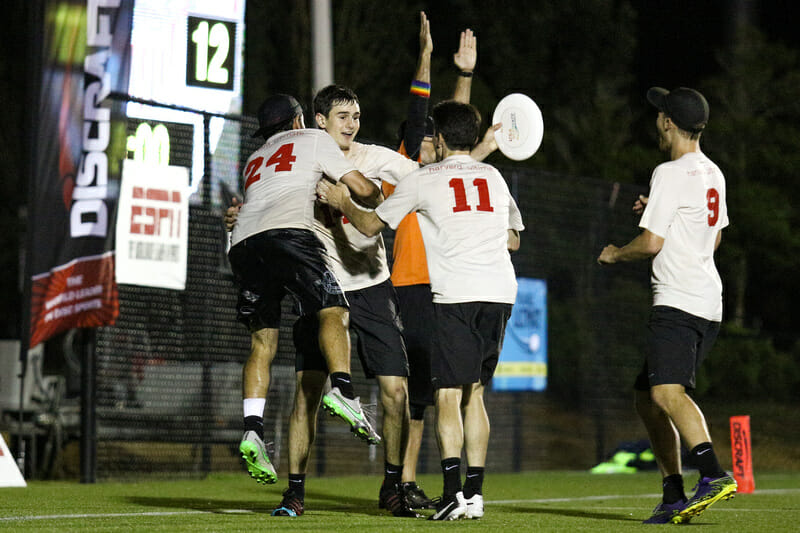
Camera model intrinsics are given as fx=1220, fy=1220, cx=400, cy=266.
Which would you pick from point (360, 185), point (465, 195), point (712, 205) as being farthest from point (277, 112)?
point (712, 205)

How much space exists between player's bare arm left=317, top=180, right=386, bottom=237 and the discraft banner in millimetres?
4074

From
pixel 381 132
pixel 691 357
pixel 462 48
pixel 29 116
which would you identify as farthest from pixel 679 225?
pixel 381 132

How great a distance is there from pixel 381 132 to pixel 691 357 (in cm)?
2238

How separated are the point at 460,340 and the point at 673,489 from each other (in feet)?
4.13

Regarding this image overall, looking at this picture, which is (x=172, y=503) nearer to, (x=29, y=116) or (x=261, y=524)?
(x=261, y=524)

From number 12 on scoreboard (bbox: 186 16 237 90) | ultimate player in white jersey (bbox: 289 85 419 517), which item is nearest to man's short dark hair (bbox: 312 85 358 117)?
ultimate player in white jersey (bbox: 289 85 419 517)

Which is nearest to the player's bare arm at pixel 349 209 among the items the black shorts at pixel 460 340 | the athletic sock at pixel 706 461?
the black shorts at pixel 460 340

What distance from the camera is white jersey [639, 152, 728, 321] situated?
18.9 feet

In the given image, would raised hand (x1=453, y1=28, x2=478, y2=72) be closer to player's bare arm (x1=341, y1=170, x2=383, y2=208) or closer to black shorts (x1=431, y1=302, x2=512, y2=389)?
player's bare arm (x1=341, y1=170, x2=383, y2=208)

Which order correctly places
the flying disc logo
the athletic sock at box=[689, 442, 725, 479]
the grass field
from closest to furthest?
the grass field, the athletic sock at box=[689, 442, 725, 479], the flying disc logo

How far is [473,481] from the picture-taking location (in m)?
5.68

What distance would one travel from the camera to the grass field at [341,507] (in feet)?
17.6

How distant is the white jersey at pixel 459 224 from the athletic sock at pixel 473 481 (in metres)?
0.79

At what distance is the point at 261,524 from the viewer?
17.7 ft
